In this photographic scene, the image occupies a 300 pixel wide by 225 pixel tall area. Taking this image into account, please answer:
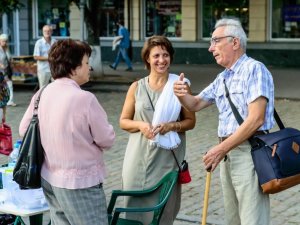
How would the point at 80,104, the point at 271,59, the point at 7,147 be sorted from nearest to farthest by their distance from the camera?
the point at 80,104, the point at 7,147, the point at 271,59

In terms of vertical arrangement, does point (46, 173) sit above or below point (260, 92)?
below

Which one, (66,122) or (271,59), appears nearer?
(66,122)

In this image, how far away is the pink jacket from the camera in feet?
12.8

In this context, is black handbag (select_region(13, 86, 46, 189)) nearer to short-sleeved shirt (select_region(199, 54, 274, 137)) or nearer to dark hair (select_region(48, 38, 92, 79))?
dark hair (select_region(48, 38, 92, 79))

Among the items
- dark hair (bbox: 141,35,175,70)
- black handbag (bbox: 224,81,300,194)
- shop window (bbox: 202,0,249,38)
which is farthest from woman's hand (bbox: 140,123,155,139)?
shop window (bbox: 202,0,249,38)

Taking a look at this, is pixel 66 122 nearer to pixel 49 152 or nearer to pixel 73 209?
pixel 49 152

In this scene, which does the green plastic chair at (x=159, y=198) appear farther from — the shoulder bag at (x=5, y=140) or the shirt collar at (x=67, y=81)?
the shoulder bag at (x=5, y=140)

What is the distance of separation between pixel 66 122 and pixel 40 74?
11.1 m

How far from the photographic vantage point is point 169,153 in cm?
478

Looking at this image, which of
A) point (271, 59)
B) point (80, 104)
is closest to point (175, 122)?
point (80, 104)

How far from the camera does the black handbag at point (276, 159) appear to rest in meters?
4.07

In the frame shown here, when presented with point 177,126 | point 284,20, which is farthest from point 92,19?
point 177,126

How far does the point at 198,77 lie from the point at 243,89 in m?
15.5

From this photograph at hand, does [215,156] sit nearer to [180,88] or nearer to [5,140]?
[180,88]
